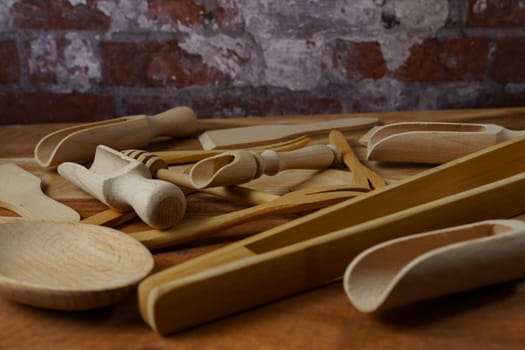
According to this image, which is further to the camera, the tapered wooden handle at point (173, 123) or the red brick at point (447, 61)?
the red brick at point (447, 61)

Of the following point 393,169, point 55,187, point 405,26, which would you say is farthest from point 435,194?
point 405,26

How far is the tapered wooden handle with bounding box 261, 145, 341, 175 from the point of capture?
0.66m

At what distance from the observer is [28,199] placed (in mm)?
626

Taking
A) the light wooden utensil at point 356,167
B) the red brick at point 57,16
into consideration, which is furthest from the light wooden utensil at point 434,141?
the red brick at point 57,16

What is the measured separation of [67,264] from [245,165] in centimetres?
21

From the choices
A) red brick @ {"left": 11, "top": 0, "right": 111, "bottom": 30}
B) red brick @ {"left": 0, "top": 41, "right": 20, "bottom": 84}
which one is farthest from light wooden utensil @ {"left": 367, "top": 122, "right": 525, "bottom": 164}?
red brick @ {"left": 0, "top": 41, "right": 20, "bottom": 84}

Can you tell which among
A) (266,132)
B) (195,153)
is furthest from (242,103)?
(195,153)

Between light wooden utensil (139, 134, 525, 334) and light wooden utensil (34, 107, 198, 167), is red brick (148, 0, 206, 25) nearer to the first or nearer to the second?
light wooden utensil (34, 107, 198, 167)

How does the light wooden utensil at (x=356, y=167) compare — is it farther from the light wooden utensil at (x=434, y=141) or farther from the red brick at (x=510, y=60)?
the red brick at (x=510, y=60)

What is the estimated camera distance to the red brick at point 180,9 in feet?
3.71

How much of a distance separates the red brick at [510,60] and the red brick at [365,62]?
0.66ft

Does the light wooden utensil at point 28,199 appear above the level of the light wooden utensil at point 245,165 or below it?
below

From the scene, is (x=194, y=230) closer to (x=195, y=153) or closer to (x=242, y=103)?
(x=195, y=153)

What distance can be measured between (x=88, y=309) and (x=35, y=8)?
0.87 meters
